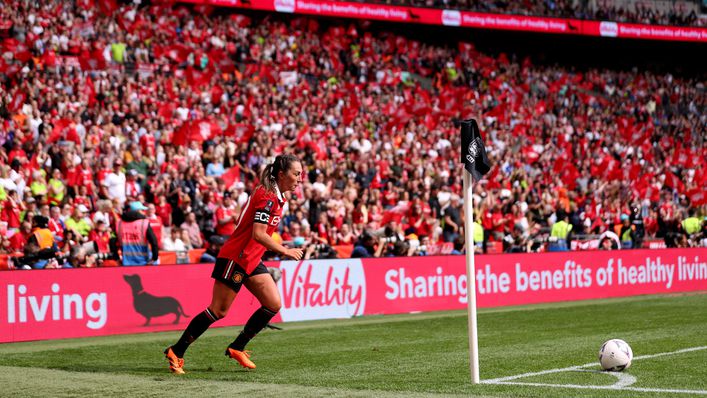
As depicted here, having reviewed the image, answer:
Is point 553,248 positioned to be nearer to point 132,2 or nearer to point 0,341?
point 0,341

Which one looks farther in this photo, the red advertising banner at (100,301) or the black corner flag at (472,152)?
the red advertising banner at (100,301)

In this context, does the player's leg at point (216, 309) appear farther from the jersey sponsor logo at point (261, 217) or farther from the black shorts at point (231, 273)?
the jersey sponsor logo at point (261, 217)

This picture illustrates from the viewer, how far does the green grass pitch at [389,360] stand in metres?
8.81

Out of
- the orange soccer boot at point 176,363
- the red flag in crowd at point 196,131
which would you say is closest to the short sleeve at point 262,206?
the orange soccer boot at point 176,363

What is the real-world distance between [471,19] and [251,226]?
107 feet

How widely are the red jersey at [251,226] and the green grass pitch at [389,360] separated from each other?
1120mm

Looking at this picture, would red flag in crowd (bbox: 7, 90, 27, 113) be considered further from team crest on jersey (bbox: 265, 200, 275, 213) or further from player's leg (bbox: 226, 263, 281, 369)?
team crest on jersey (bbox: 265, 200, 275, 213)

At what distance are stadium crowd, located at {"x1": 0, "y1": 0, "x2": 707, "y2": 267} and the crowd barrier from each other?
1089mm

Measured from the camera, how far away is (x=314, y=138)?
26344mm

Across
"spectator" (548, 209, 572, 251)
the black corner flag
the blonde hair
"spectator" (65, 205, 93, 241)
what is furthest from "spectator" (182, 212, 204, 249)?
the black corner flag

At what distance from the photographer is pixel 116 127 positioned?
2328 centimetres

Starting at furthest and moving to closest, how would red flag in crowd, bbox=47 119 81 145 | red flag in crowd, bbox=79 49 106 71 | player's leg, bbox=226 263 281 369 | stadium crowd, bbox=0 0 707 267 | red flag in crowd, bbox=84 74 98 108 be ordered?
red flag in crowd, bbox=79 49 106 71, red flag in crowd, bbox=84 74 98 108, red flag in crowd, bbox=47 119 81 145, stadium crowd, bbox=0 0 707 267, player's leg, bbox=226 263 281 369

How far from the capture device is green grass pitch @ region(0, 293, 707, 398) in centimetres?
881

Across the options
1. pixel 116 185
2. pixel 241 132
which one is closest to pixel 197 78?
pixel 241 132
